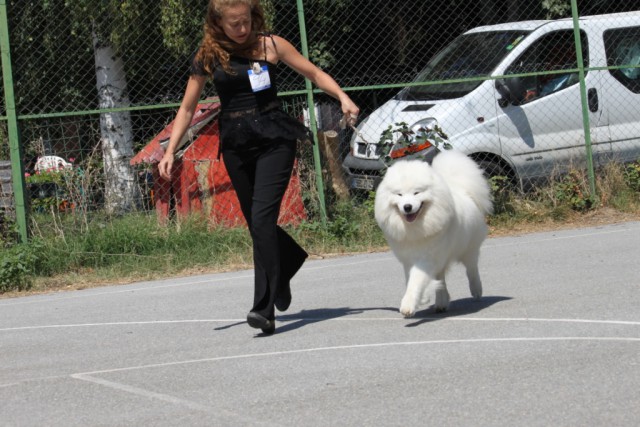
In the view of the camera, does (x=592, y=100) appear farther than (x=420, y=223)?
Yes

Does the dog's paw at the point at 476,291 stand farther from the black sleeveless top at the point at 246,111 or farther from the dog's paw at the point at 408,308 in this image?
the black sleeveless top at the point at 246,111

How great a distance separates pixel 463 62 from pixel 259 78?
6.52m

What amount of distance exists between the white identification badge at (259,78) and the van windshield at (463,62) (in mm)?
5832

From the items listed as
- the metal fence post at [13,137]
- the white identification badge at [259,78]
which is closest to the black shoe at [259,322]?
the white identification badge at [259,78]

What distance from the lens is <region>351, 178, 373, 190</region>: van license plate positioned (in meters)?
12.7

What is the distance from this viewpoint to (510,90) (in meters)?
12.7

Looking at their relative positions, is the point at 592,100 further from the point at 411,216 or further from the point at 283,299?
the point at 283,299

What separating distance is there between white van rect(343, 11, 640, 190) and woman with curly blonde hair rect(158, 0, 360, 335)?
202 inches

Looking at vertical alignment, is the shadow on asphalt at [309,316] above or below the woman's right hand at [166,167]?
below

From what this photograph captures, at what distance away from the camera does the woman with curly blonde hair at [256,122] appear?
23.6 feet

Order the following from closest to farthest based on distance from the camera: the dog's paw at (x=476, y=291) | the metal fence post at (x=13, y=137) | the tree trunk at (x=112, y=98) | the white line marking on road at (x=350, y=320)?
the white line marking on road at (x=350, y=320)
the dog's paw at (x=476, y=291)
the metal fence post at (x=13, y=137)
the tree trunk at (x=112, y=98)

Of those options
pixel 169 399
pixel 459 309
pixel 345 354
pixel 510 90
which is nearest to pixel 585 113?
pixel 510 90

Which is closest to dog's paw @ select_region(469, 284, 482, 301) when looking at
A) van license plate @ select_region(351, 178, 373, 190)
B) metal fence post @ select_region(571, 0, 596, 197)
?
van license plate @ select_region(351, 178, 373, 190)

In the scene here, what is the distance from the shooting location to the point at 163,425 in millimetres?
5191
